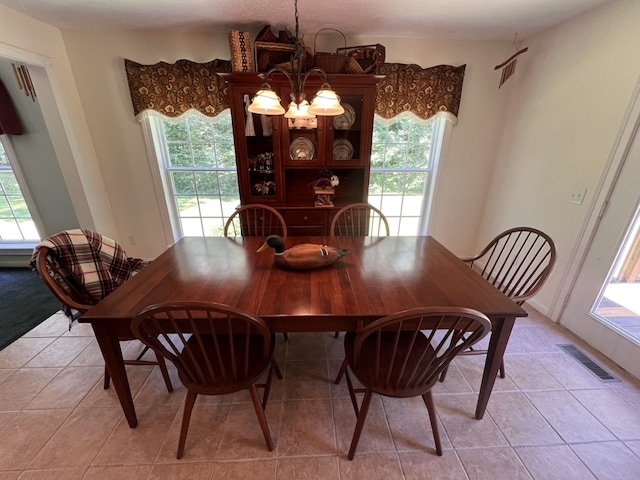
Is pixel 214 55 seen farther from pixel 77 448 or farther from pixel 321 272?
pixel 77 448

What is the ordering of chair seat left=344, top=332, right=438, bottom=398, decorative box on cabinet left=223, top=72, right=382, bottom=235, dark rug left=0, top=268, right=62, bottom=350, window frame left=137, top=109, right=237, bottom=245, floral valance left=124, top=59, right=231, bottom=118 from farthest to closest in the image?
window frame left=137, top=109, right=237, bottom=245, floral valance left=124, top=59, right=231, bottom=118, decorative box on cabinet left=223, top=72, right=382, bottom=235, dark rug left=0, top=268, right=62, bottom=350, chair seat left=344, top=332, right=438, bottom=398

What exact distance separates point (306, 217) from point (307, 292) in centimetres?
144

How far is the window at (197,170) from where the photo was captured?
2.68 m

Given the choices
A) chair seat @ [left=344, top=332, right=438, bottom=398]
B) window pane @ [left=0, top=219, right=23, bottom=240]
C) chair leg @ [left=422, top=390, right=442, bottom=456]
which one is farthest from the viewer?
window pane @ [left=0, top=219, right=23, bottom=240]

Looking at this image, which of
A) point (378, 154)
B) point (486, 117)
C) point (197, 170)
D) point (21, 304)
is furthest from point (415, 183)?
point (21, 304)

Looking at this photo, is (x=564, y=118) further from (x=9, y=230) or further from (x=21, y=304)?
(x=9, y=230)

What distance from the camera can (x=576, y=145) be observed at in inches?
76.8

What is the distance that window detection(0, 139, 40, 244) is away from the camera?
112 inches

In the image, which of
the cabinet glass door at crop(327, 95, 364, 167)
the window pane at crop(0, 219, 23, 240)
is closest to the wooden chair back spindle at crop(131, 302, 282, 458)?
the cabinet glass door at crop(327, 95, 364, 167)

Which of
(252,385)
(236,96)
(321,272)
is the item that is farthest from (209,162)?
(252,385)

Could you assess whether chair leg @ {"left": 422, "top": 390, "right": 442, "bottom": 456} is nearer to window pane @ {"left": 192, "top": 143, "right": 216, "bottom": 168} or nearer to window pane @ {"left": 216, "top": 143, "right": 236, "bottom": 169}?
window pane @ {"left": 216, "top": 143, "right": 236, "bottom": 169}

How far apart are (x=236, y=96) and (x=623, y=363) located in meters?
3.36

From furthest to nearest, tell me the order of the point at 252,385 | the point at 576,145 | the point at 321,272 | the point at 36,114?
the point at 36,114 → the point at 576,145 → the point at 321,272 → the point at 252,385

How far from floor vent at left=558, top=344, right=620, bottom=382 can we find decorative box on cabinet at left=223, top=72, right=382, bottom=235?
1.92 metres
